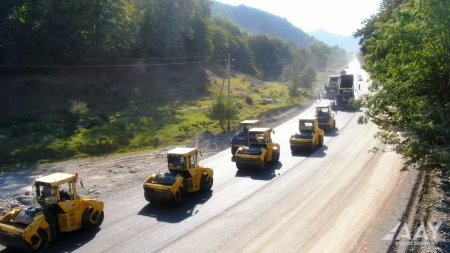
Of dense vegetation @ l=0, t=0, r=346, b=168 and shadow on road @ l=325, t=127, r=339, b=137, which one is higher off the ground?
dense vegetation @ l=0, t=0, r=346, b=168

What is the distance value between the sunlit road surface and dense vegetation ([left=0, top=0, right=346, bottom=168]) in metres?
16.0

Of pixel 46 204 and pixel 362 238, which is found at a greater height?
pixel 46 204

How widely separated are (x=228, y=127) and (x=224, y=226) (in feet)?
81.9

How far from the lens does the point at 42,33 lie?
46.4m

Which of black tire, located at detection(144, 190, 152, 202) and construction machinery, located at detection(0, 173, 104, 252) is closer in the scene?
construction machinery, located at detection(0, 173, 104, 252)

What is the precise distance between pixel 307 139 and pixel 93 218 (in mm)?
17259

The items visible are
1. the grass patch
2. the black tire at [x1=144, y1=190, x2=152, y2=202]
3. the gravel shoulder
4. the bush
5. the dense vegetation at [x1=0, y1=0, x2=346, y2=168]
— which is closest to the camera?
the black tire at [x1=144, y1=190, x2=152, y2=202]

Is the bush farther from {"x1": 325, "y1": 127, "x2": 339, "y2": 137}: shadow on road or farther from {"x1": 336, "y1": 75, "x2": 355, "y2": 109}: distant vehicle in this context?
{"x1": 325, "y1": 127, "x2": 339, "y2": 137}: shadow on road

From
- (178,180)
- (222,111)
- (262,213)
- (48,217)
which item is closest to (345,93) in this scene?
(222,111)

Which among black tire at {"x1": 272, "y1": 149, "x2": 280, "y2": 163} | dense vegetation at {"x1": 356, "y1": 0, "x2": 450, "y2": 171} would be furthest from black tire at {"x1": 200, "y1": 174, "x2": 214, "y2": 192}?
dense vegetation at {"x1": 356, "y1": 0, "x2": 450, "y2": 171}

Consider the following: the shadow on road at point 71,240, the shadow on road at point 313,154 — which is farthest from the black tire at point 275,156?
the shadow on road at point 71,240

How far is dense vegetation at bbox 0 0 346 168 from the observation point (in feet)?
119

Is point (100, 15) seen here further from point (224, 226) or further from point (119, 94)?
point (224, 226)

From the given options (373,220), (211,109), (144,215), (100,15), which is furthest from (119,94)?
(373,220)
